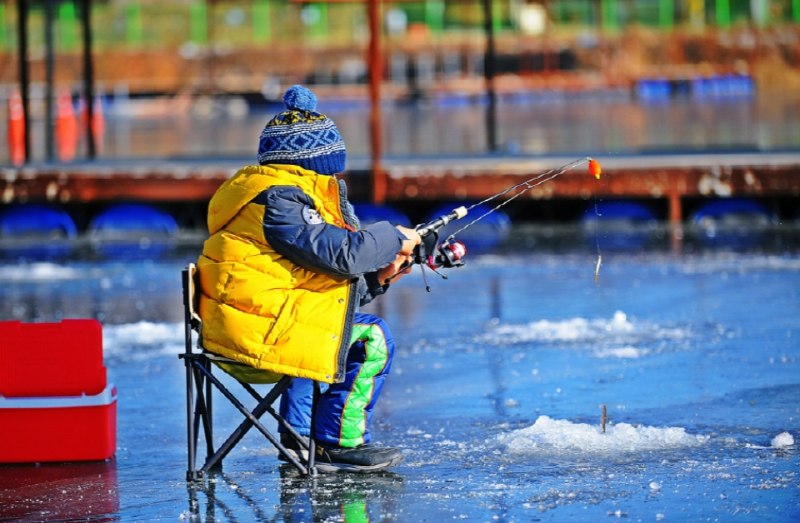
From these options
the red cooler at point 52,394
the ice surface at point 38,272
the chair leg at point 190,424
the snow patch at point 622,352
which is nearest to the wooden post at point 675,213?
the ice surface at point 38,272

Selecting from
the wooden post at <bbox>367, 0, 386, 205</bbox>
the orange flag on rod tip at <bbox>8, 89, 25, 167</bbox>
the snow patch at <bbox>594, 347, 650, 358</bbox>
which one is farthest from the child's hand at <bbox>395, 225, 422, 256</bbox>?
the orange flag on rod tip at <bbox>8, 89, 25, 167</bbox>

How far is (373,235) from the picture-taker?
16.8 feet

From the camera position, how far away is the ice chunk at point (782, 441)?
5.73m

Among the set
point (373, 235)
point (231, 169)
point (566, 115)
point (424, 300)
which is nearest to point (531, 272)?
point (424, 300)

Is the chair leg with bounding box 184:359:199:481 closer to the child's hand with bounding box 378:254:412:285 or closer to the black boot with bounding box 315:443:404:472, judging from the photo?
the black boot with bounding box 315:443:404:472

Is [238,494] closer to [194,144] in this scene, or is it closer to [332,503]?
[332,503]

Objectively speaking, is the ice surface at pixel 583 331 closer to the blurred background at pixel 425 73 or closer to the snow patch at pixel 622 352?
the snow patch at pixel 622 352

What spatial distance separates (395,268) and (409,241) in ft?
0.48

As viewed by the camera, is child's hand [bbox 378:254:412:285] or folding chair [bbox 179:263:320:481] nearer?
folding chair [bbox 179:263:320:481]

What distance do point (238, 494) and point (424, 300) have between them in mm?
5885

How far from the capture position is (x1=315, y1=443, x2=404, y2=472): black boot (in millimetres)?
5375

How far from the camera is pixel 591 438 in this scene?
5.91m

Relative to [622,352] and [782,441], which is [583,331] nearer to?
[622,352]

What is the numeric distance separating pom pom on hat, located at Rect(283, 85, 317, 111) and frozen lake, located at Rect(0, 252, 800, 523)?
1514 mm
